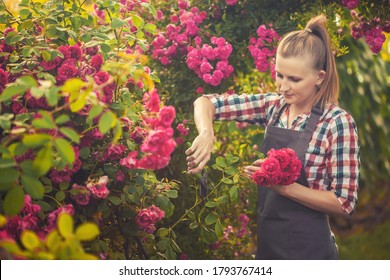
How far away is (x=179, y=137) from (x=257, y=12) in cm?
79

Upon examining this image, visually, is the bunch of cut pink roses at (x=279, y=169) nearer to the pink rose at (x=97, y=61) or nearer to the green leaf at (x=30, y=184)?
the pink rose at (x=97, y=61)

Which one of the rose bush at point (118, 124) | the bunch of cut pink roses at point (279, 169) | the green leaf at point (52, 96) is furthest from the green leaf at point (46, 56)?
the bunch of cut pink roses at point (279, 169)

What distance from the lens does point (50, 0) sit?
7.83 feet

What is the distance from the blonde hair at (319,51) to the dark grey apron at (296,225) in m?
0.10

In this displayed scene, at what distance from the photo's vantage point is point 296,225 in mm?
2307

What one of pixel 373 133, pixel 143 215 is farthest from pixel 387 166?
pixel 143 215

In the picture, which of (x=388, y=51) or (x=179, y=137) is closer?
(x=179, y=137)

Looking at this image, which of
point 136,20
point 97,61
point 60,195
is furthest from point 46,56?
point 60,195

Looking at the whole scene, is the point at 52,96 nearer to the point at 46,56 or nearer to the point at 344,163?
the point at 46,56

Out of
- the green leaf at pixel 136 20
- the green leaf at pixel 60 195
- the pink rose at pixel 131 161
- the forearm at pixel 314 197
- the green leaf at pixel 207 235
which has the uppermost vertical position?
the green leaf at pixel 136 20

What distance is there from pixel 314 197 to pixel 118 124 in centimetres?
102

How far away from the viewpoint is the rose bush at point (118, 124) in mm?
1492
